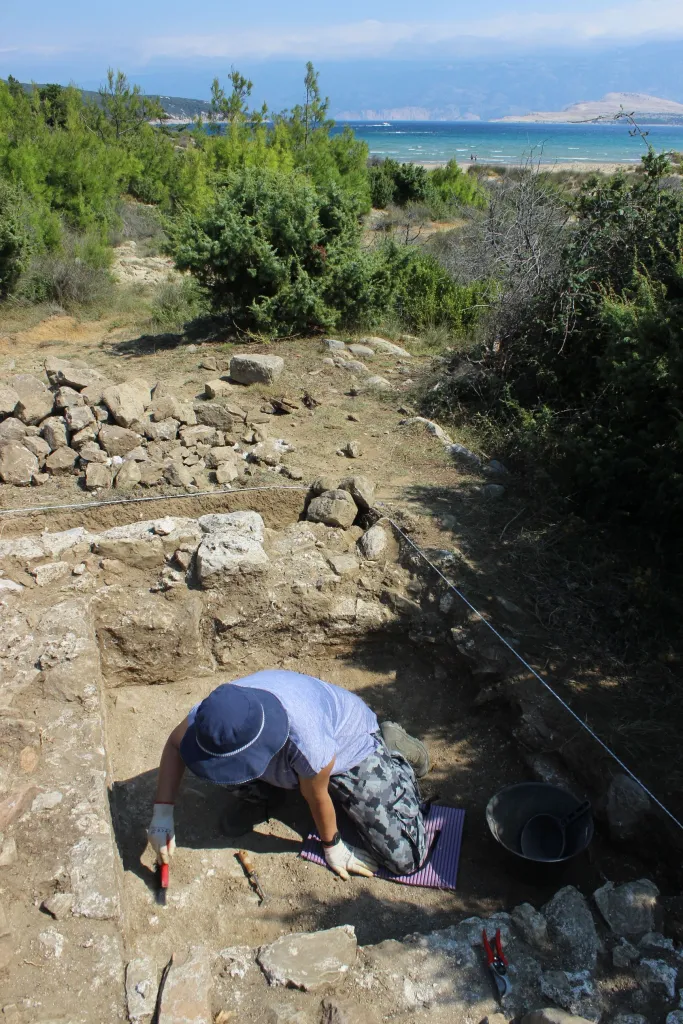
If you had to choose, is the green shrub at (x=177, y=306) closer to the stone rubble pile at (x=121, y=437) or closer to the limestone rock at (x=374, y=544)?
the stone rubble pile at (x=121, y=437)

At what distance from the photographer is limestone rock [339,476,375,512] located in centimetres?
542

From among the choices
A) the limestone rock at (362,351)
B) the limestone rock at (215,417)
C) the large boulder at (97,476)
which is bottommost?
the large boulder at (97,476)

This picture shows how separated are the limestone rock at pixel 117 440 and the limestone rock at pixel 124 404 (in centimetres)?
23

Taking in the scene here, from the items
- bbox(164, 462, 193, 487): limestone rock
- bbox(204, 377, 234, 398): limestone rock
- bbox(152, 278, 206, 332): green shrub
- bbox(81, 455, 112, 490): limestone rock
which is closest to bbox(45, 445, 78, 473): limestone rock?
bbox(81, 455, 112, 490): limestone rock

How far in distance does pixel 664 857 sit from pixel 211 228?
350 inches

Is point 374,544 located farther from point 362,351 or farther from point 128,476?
point 362,351

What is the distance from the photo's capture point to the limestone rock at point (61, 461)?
5852 millimetres

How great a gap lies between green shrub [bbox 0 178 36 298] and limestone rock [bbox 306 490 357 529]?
9.71 metres

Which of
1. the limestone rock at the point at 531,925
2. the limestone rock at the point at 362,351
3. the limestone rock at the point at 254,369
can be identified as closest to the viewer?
the limestone rock at the point at 531,925

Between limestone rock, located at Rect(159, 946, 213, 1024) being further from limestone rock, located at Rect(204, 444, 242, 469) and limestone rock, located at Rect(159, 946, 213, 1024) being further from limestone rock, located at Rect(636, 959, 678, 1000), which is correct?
limestone rock, located at Rect(204, 444, 242, 469)

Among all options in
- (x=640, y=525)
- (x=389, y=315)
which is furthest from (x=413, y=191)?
(x=640, y=525)

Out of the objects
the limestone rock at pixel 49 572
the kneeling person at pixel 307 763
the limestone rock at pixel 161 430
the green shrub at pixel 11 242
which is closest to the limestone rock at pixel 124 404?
the limestone rock at pixel 161 430

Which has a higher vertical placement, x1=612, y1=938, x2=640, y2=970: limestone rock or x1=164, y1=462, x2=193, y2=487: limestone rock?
x1=164, y1=462, x2=193, y2=487: limestone rock

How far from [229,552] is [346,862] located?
2.08m
